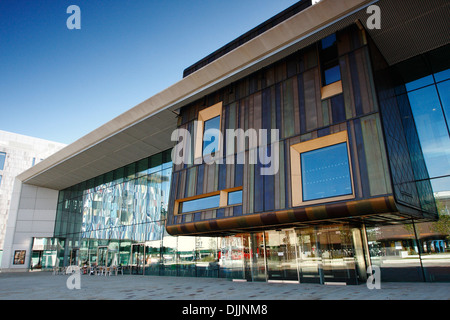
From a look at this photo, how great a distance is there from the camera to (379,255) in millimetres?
12547

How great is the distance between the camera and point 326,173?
1099cm

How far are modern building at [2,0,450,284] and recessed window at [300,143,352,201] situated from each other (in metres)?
0.04

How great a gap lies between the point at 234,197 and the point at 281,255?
3.61 m

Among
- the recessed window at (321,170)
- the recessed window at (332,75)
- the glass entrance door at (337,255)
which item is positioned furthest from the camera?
the glass entrance door at (337,255)

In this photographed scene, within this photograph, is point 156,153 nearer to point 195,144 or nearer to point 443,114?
point 195,144

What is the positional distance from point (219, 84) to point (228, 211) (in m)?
6.31

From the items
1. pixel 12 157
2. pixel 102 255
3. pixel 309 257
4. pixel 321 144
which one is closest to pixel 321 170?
pixel 321 144

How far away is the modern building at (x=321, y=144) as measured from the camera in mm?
10695

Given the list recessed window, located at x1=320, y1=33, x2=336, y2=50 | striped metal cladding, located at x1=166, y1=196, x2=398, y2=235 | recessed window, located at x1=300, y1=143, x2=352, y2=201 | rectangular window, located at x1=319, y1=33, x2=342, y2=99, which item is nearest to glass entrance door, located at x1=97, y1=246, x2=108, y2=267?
striped metal cladding, located at x1=166, y1=196, x2=398, y2=235

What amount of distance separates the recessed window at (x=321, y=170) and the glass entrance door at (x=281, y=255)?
11.7 feet

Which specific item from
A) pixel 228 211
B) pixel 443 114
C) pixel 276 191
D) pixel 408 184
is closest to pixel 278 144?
pixel 276 191

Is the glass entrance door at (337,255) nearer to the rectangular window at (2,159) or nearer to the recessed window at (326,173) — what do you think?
the recessed window at (326,173)

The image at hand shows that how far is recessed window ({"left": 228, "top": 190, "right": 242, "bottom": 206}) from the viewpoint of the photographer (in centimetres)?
1348

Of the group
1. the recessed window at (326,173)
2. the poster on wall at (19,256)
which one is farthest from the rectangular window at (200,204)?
the poster on wall at (19,256)
